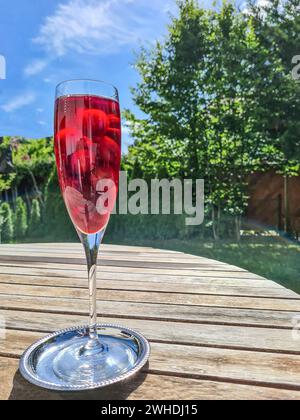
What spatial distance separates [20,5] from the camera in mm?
2080

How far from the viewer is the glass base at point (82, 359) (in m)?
0.52

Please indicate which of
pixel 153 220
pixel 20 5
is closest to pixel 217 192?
pixel 153 220

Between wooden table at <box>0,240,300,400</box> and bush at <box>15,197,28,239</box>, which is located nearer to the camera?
wooden table at <box>0,240,300,400</box>

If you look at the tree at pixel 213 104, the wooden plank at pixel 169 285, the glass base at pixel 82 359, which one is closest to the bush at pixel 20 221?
the tree at pixel 213 104

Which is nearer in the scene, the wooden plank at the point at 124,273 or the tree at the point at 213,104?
the wooden plank at the point at 124,273

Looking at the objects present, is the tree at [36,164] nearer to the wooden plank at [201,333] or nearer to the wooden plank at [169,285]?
the wooden plank at [169,285]

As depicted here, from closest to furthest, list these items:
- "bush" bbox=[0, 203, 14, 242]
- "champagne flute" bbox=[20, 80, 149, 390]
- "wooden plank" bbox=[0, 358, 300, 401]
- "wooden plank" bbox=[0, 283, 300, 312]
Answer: "wooden plank" bbox=[0, 358, 300, 401] → "champagne flute" bbox=[20, 80, 149, 390] → "wooden plank" bbox=[0, 283, 300, 312] → "bush" bbox=[0, 203, 14, 242]

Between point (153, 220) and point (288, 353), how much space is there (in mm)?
7076

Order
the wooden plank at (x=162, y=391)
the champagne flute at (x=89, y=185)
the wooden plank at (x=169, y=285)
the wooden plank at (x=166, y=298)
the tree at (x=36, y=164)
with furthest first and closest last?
the tree at (x=36, y=164)
the wooden plank at (x=169, y=285)
the wooden plank at (x=166, y=298)
the champagne flute at (x=89, y=185)
the wooden plank at (x=162, y=391)

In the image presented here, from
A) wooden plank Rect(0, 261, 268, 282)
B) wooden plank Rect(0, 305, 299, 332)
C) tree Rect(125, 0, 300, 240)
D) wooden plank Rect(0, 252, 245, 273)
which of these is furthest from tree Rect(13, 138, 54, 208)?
wooden plank Rect(0, 305, 299, 332)

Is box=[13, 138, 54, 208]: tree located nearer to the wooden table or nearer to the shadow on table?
the wooden table

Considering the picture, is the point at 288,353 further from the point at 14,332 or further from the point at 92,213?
the point at 14,332

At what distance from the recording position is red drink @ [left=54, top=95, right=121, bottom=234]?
62 centimetres

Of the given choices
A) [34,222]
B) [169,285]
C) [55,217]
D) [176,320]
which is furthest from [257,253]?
[176,320]
